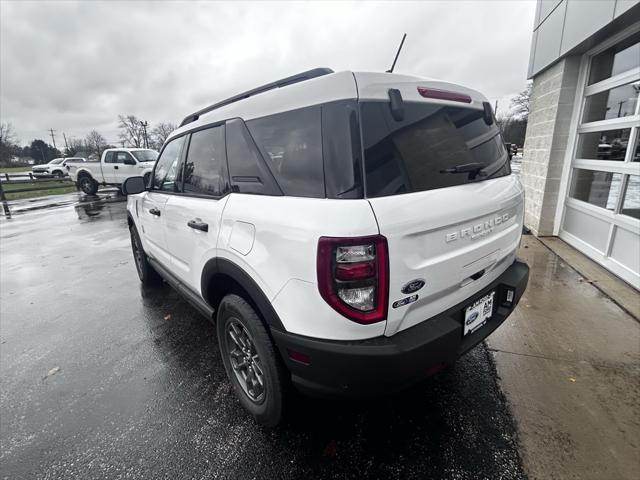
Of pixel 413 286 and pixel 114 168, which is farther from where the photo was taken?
pixel 114 168

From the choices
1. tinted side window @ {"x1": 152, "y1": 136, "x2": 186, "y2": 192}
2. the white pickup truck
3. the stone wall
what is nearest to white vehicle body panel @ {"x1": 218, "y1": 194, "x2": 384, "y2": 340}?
tinted side window @ {"x1": 152, "y1": 136, "x2": 186, "y2": 192}

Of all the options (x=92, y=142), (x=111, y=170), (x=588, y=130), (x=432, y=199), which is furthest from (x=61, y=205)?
(x=92, y=142)

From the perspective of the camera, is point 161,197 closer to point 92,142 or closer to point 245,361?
point 245,361

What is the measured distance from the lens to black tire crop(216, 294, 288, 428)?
1.82 meters

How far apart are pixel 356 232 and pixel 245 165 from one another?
97 centimetres

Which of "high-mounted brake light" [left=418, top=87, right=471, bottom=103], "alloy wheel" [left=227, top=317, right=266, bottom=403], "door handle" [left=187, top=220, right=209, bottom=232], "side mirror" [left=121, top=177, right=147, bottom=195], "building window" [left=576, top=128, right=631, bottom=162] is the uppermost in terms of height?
"high-mounted brake light" [left=418, top=87, right=471, bottom=103]

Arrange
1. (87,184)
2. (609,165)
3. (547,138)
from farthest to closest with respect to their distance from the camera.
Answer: (87,184), (547,138), (609,165)

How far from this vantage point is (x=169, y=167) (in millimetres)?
3168

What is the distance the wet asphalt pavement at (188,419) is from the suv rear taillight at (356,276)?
0.82 meters

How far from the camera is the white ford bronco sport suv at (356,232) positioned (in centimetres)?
144

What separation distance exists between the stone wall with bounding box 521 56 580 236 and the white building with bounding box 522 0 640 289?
14 mm

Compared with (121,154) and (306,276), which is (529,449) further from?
(121,154)

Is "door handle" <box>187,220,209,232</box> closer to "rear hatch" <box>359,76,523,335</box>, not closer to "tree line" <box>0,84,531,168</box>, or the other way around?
"rear hatch" <box>359,76,523,335</box>

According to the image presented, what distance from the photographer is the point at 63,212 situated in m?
10.9
